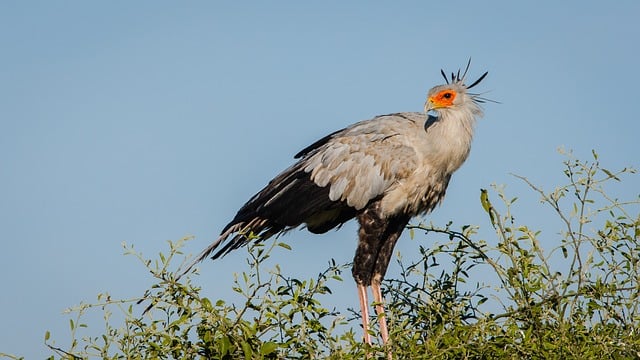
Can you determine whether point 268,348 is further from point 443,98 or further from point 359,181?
point 443,98

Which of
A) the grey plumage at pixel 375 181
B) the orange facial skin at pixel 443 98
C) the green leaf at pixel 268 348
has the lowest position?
the green leaf at pixel 268 348

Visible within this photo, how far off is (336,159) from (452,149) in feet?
2.73

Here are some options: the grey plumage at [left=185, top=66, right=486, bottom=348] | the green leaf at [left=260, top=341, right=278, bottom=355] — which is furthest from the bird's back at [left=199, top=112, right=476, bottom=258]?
the green leaf at [left=260, top=341, right=278, bottom=355]

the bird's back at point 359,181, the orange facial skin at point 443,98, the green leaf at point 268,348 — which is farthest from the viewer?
the orange facial skin at point 443,98

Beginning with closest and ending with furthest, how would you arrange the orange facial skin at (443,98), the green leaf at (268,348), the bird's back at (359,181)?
the green leaf at (268,348) < the bird's back at (359,181) < the orange facial skin at (443,98)

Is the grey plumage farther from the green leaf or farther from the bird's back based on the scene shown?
the green leaf

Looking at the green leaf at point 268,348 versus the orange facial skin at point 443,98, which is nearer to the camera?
the green leaf at point 268,348

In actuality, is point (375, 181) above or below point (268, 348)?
above

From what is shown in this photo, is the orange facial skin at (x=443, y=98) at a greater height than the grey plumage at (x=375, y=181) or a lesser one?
greater

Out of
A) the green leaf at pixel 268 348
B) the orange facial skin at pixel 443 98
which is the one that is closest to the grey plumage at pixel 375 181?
the orange facial skin at pixel 443 98

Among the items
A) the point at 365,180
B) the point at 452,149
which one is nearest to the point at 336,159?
the point at 365,180

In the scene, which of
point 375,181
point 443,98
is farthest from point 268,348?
point 443,98

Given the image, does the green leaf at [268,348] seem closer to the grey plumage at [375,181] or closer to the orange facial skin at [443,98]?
the grey plumage at [375,181]

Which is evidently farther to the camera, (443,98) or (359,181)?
(443,98)
